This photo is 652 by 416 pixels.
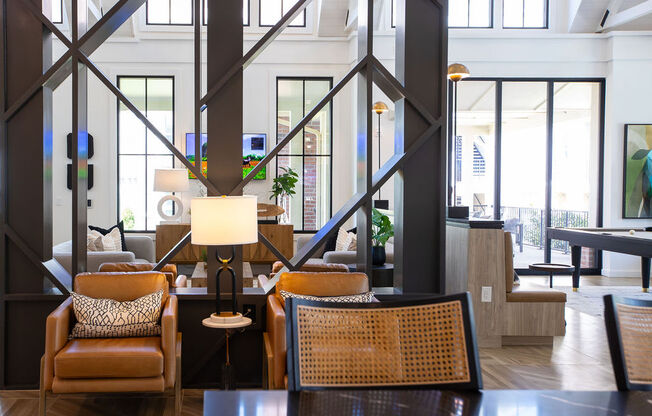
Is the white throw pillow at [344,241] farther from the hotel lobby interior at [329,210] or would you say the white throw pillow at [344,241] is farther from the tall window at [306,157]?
the tall window at [306,157]

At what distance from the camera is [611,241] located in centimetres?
609

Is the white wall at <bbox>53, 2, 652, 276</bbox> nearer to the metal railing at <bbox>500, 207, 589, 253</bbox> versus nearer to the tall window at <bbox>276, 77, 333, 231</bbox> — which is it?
the tall window at <bbox>276, 77, 333, 231</bbox>

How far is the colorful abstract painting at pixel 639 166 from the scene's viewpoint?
328 inches

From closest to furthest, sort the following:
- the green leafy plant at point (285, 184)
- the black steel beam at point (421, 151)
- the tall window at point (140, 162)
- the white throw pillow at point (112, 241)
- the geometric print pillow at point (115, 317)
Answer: the geometric print pillow at point (115, 317) → the black steel beam at point (421, 151) → the white throw pillow at point (112, 241) → the green leafy plant at point (285, 184) → the tall window at point (140, 162)

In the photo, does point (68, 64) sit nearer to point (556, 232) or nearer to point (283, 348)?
point (283, 348)

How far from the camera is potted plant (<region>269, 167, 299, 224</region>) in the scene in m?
8.97

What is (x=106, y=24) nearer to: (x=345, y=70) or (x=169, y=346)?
(x=169, y=346)

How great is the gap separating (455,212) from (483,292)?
3.00 feet

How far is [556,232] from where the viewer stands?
284 inches

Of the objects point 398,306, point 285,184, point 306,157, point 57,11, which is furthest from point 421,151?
point 57,11

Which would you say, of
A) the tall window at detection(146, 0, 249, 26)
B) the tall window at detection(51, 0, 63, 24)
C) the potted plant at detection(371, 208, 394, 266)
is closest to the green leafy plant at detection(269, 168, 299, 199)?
the tall window at detection(146, 0, 249, 26)

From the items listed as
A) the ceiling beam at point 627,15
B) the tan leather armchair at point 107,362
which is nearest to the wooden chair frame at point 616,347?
the tan leather armchair at point 107,362

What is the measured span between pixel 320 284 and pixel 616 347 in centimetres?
216

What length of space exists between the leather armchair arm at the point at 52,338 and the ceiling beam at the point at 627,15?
8083 mm
